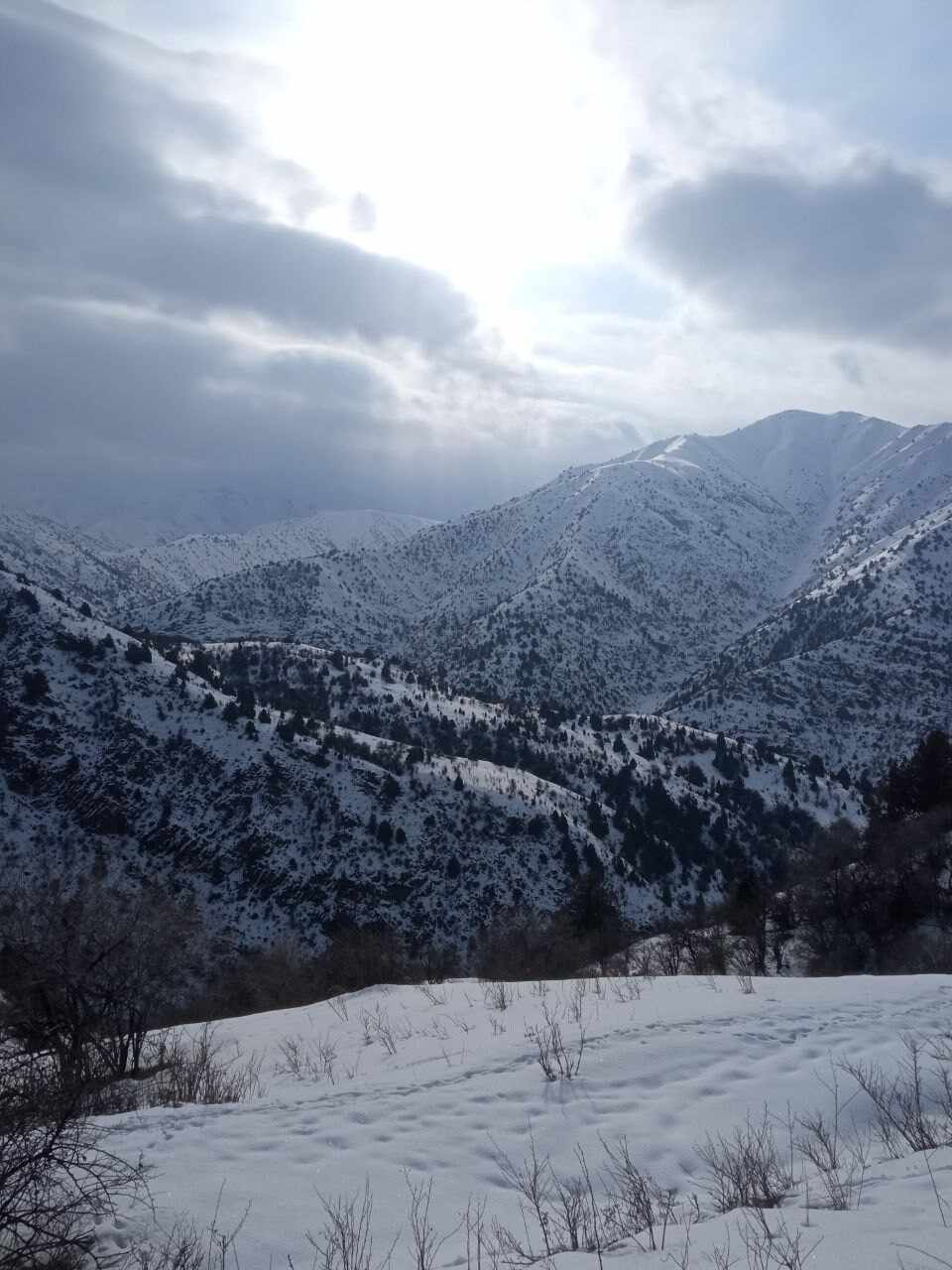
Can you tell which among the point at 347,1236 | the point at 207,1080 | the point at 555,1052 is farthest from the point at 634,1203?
the point at 207,1080

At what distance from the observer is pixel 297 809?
96.2 m

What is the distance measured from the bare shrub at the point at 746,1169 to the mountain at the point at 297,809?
6915 centimetres

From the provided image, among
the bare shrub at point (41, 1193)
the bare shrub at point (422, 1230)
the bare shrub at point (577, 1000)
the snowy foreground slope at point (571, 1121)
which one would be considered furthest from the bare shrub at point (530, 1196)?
the bare shrub at point (577, 1000)

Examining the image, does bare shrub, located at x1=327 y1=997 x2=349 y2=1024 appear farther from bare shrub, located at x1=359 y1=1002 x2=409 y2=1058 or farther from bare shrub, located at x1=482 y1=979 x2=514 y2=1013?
bare shrub, located at x1=482 y1=979 x2=514 y2=1013

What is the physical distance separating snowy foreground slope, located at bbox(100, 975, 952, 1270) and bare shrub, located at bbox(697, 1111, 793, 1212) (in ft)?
0.42

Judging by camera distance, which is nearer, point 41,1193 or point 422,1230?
point 41,1193

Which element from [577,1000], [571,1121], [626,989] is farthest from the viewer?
[626,989]

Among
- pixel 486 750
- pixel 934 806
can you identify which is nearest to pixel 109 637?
pixel 486 750

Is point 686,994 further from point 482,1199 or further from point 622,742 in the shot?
point 622,742

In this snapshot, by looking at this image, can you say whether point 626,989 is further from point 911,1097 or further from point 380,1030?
point 911,1097

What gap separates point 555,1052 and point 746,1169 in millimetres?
3633

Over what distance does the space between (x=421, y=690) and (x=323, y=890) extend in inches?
3787

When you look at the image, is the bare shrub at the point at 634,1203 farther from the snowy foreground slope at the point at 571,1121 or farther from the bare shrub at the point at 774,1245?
the bare shrub at the point at 774,1245

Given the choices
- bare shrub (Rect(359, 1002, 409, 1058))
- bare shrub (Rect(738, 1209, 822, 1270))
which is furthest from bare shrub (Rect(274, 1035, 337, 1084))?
bare shrub (Rect(738, 1209, 822, 1270))
